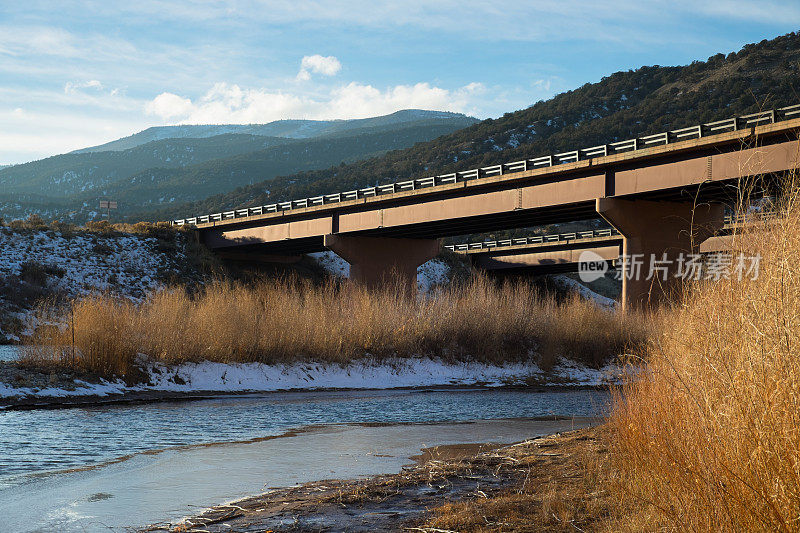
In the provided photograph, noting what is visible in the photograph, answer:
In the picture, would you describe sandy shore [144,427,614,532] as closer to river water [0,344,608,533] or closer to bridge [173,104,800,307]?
river water [0,344,608,533]

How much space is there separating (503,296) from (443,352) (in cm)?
455

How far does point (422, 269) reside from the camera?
67.1 metres

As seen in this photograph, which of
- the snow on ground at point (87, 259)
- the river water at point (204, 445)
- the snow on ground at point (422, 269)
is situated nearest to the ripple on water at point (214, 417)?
the river water at point (204, 445)

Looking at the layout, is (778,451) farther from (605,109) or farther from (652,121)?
(605,109)

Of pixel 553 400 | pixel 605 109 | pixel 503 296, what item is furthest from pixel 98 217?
pixel 553 400

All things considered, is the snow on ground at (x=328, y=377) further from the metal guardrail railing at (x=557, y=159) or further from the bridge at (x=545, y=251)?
the bridge at (x=545, y=251)

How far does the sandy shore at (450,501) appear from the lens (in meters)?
6.59

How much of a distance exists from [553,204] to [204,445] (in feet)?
103

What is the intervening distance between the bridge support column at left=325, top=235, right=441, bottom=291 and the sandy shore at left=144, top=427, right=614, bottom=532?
41.2 m

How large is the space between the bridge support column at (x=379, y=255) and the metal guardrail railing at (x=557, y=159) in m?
3.06

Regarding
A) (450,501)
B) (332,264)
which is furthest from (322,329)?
(332,264)

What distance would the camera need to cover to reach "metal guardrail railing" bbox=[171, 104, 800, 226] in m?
33.5

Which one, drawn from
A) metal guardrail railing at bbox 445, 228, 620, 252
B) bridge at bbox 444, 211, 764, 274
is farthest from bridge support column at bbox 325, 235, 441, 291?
metal guardrail railing at bbox 445, 228, 620, 252

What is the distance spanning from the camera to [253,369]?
76.3ft
